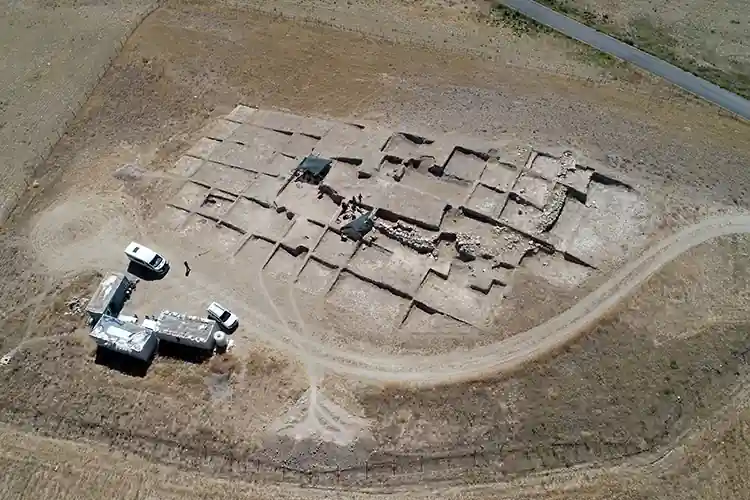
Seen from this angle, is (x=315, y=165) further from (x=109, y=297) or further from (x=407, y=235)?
(x=109, y=297)

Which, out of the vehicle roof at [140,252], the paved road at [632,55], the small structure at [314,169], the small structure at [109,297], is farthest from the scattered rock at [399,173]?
the paved road at [632,55]

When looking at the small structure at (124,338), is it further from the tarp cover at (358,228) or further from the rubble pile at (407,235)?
the rubble pile at (407,235)

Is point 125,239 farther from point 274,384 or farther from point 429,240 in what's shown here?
point 429,240

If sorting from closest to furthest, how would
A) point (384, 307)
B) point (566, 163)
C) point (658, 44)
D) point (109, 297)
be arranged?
point (109, 297)
point (384, 307)
point (566, 163)
point (658, 44)

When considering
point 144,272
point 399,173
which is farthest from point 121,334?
point 399,173

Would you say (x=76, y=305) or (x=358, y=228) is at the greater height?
(x=358, y=228)
